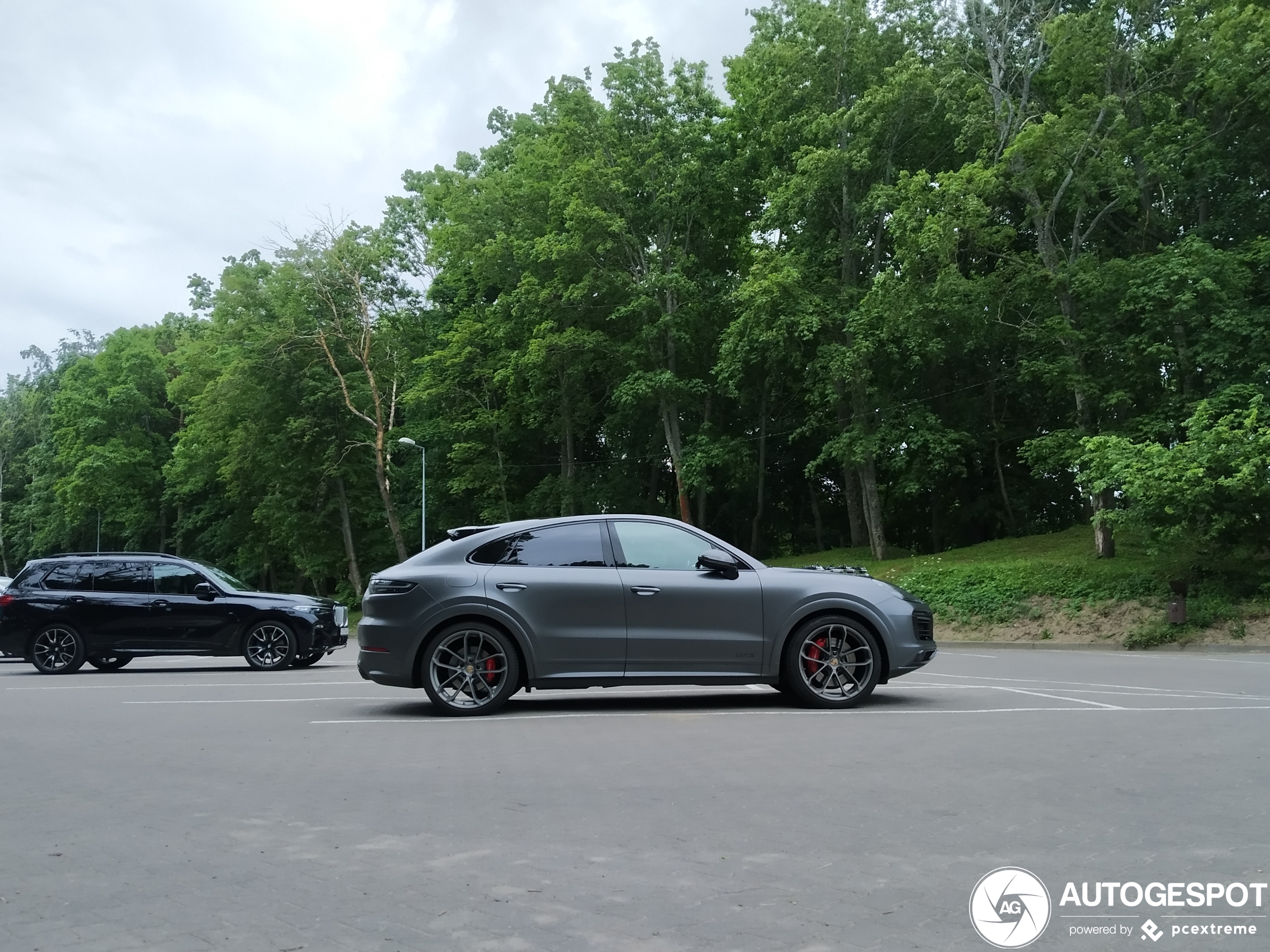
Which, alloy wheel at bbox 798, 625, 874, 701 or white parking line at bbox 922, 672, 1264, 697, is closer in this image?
alloy wheel at bbox 798, 625, 874, 701

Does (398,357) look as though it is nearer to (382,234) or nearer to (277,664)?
(382,234)

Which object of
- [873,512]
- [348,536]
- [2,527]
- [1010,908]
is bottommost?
[1010,908]

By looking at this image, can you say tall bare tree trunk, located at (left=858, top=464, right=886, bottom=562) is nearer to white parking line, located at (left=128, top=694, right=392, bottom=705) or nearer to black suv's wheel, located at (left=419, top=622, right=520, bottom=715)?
white parking line, located at (left=128, top=694, right=392, bottom=705)

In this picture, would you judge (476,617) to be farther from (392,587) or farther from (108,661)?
(108,661)

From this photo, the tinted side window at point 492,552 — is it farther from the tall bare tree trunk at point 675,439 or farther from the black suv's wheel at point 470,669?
the tall bare tree trunk at point 675,439

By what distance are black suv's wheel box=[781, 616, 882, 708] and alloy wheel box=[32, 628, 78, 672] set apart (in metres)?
12.1

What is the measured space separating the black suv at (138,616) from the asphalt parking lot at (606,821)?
671cm

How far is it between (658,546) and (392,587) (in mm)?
2439

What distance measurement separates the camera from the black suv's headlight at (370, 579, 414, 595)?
32.9 ft

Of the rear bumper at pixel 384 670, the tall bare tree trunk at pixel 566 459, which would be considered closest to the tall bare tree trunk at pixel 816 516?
the tall bare tree trunk at pixel 566 459

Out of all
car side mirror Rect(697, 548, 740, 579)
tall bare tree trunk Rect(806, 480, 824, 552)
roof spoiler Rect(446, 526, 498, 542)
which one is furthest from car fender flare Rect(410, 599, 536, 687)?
tall bare tree trunk Rect(806, 480, 824, 552)

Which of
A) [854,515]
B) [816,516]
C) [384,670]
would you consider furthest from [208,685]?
[816,516]

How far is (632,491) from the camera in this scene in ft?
158

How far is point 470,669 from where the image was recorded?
397 inches
